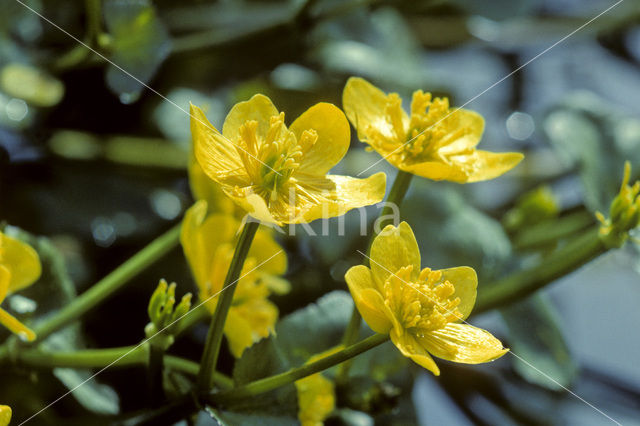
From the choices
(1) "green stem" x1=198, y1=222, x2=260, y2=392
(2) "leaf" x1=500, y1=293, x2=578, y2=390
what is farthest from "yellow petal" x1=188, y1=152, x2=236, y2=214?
(2) "leaf" x1=500, y1=293, x2=578, y2=390

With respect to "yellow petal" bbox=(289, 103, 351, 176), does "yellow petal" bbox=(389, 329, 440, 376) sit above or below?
below

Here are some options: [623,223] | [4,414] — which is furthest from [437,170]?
[4,414]

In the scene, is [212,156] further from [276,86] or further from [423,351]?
[276,86]

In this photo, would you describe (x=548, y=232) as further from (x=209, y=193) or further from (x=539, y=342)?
(x=209, y=193)

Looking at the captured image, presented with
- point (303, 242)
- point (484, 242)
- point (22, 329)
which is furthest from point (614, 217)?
point (22, 329)

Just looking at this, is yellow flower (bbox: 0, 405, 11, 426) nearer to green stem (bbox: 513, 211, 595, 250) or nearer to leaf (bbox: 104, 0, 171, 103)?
leaf (bbox: 104, 0, 171, 103)
